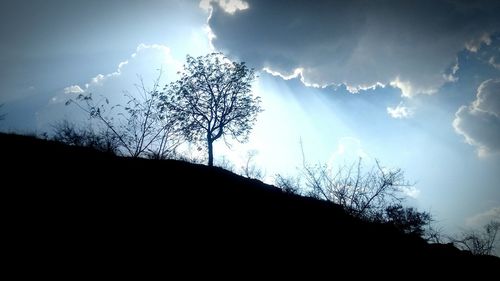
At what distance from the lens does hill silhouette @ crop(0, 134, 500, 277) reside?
482 centimetres

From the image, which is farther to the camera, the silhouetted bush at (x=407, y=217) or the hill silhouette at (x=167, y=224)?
the silhouetted bush at (x=407, y=217)

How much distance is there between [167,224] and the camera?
625cm

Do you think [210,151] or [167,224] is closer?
[167,224]

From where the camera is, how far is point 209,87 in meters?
27.1

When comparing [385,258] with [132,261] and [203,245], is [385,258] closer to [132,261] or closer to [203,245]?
[203,245]

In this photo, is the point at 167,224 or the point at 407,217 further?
the point at 407,217

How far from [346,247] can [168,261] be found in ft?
18.0

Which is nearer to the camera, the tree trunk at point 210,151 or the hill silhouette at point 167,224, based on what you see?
the hill silhouette at point 167,224

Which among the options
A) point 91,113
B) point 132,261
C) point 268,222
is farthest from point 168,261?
point 91,113

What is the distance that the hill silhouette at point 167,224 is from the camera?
4.82 m

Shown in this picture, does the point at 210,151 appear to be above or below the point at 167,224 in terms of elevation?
above

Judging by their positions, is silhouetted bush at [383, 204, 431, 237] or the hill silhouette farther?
silhouetted bush at [383, 204, 431, 237]

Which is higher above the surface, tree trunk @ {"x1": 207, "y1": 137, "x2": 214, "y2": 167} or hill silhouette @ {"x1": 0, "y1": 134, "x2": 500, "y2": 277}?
tree trunk @ {"x1": 207, "y1": 137, "x2": 214, "y2": 167}

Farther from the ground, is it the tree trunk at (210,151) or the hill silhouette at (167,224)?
the tree trunk at (210,151)
